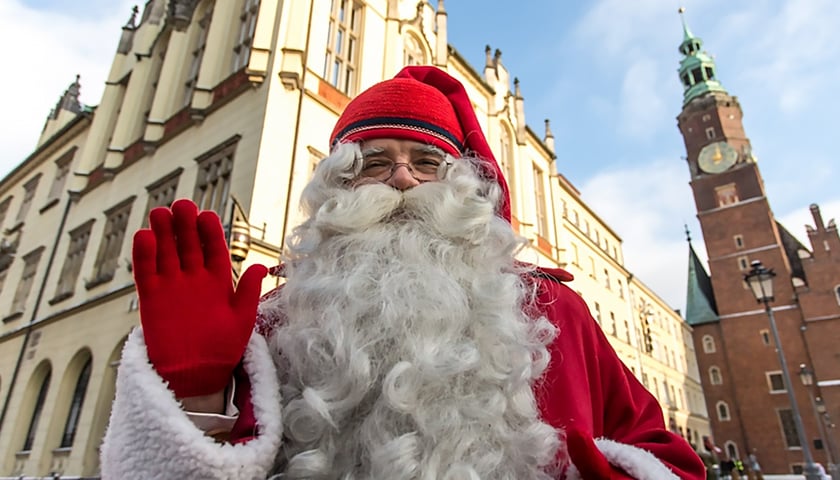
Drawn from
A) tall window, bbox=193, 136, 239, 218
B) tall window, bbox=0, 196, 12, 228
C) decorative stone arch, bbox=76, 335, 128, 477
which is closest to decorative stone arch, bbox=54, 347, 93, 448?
decorative stone arch, bbox=76, 335, 128, 477

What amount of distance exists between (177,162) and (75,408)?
6.07 m

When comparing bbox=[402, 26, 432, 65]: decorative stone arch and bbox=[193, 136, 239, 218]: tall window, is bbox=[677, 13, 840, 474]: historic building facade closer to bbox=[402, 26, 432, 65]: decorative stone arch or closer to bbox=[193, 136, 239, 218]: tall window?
bbox=[402, 26, 432, 65]: decorative stone arch

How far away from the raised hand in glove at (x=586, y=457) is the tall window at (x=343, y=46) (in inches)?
398

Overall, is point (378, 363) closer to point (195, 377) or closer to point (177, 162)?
point (195, 377)

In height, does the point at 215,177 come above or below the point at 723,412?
above

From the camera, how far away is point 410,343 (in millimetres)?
1294

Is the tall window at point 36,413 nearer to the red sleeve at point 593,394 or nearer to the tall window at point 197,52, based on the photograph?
the tall window at point 197,52

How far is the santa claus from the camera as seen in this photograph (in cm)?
109

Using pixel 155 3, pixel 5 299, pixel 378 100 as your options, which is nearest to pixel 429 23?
pixel 155 3

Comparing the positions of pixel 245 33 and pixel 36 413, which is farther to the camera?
pixel 36 413

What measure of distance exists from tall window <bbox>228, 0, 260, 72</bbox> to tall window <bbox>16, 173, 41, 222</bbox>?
14431 millimetres

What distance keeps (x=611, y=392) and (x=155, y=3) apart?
18.9 m

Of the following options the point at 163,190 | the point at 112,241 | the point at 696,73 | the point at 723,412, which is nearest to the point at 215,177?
the point at 163,190

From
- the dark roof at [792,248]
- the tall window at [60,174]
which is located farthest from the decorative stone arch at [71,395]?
the dark roof at [792,248]
